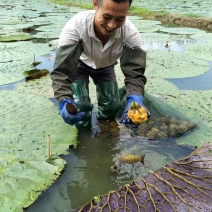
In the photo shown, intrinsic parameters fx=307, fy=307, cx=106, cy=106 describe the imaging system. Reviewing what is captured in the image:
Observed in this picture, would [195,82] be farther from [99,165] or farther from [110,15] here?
[110,15]

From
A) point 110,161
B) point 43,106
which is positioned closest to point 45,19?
point 43,106

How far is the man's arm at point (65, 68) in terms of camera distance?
2.00 meters

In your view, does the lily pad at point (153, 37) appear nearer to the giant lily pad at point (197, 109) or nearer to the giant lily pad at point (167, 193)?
the giant lily pad at point (197, 109)

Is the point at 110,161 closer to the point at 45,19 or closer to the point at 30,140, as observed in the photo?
the point at 30,140

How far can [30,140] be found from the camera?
2.16 m

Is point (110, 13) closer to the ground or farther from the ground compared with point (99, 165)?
farther from the ground

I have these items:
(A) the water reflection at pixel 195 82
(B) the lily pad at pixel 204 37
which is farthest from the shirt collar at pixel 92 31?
(B) the lily pad at pixel 204 37

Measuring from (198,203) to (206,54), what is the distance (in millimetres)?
3361

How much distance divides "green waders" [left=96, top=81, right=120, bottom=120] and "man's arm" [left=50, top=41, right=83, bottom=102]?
1.74 ft

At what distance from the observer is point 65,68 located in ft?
6.82

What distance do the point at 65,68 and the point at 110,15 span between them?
1.67 ft

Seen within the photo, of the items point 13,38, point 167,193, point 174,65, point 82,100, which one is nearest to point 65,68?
point 82,100

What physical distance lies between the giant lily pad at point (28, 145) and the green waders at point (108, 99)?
396 mm

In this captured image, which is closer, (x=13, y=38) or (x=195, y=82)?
(x=195, y=82)
